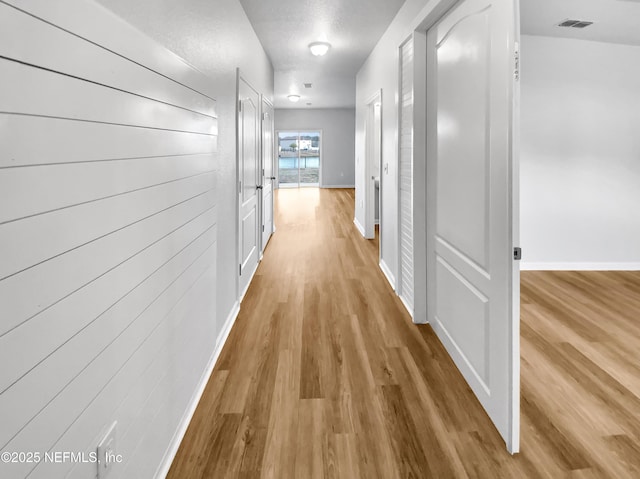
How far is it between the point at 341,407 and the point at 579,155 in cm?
386

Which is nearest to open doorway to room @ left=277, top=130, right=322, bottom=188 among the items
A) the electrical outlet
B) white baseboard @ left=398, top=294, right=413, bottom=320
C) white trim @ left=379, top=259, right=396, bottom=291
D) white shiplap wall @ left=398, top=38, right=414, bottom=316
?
white trim @ left=379, top=259, right=396, bottom=291

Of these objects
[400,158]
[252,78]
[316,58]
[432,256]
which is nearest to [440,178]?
[432,256]

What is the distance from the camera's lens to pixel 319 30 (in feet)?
13.3

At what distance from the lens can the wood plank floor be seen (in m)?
1.58

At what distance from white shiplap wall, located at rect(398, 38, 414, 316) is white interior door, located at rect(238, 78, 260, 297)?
1.32 meters

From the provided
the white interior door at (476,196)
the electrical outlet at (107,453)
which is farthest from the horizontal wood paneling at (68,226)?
the white interior door at (476,196)

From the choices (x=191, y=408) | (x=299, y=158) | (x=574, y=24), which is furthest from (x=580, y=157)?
(x=299, y=158)

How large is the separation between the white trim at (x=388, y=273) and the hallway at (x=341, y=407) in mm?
308

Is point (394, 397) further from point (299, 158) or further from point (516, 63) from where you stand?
point (299, 158)

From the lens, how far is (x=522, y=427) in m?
1.78

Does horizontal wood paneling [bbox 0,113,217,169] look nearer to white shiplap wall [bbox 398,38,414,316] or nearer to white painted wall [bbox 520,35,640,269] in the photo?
white shiplap wall [bbox 398,38,414,316]

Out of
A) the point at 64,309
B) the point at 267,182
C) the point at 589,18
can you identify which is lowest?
the point at 64,309

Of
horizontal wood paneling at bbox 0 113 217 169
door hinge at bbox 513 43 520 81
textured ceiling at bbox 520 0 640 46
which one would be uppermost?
textured ceiling at bbox 520 0 640 46

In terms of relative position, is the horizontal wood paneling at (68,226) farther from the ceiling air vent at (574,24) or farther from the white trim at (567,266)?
the white trim at (567,266)
